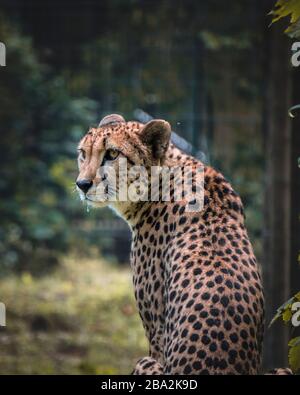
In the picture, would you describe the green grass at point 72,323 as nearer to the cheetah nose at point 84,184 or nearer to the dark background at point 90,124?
the dark background at point 90,124

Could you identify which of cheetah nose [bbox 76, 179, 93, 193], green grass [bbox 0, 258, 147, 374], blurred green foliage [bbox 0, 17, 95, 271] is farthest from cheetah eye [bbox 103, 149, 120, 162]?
blurred green foliage [bbox 0, 17, 95, 271]

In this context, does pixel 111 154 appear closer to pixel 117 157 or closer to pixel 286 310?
pixel 117 157

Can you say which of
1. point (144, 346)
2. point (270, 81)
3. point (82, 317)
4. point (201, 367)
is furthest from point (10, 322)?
point (201, 367)

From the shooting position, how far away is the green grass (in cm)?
625

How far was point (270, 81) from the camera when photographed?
17.8 ft

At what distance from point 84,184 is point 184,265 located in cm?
43

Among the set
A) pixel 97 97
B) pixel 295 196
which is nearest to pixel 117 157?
pixel 295 196

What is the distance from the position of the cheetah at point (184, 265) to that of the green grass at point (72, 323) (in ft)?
7.68

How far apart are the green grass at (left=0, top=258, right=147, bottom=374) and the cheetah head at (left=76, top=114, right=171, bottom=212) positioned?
2431 mm

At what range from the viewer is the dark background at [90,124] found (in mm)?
6879

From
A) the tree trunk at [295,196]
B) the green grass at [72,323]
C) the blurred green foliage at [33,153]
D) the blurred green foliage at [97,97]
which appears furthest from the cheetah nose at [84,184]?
the blurred green foliage at [33,153]

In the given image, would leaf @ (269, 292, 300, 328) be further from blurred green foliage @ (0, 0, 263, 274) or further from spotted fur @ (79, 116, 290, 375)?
blurred green foliage @ (0, 0, 263, 274)
